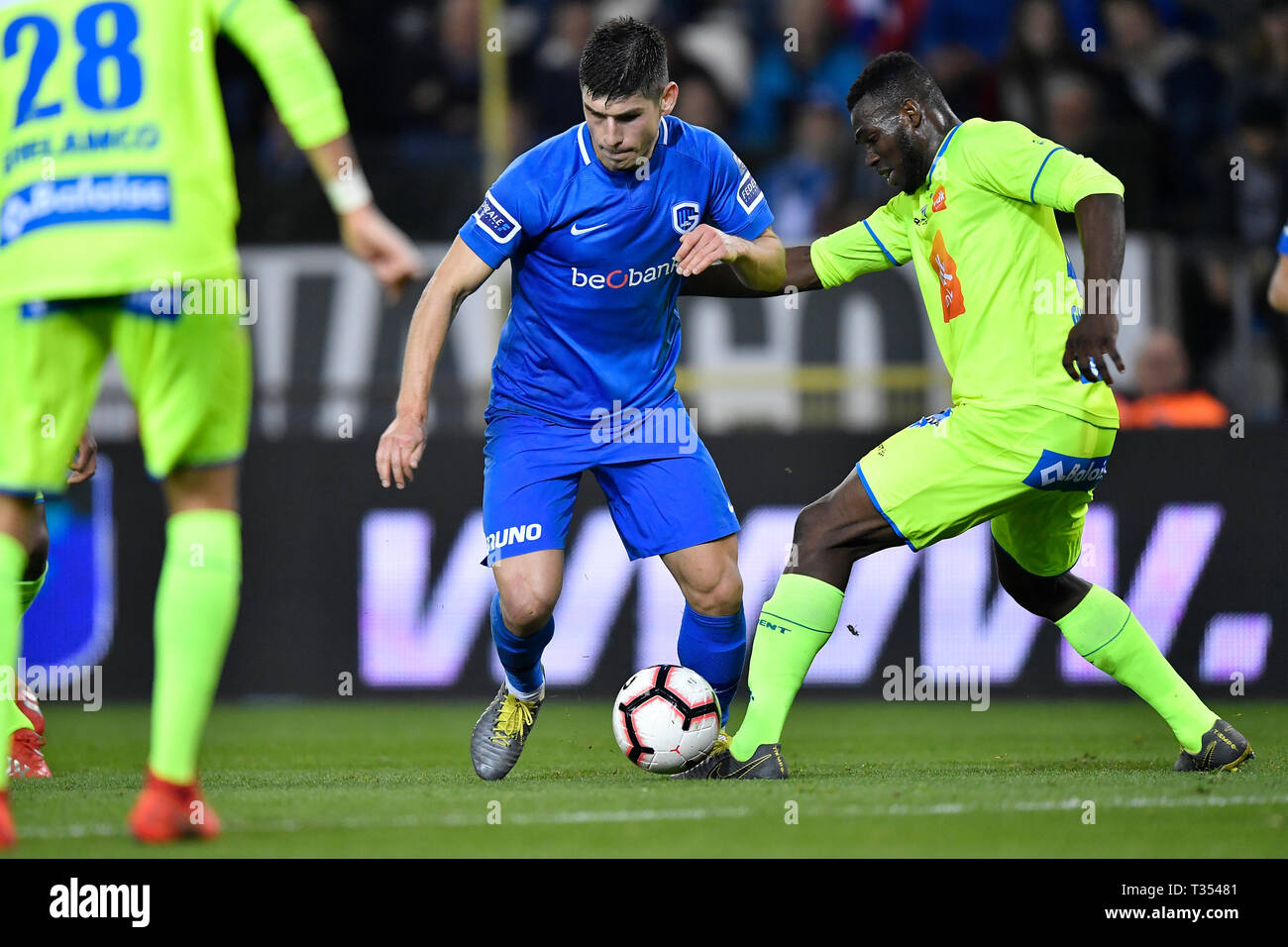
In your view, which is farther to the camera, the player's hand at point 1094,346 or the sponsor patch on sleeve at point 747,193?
the sponsor patch on sleeve at point 747,193

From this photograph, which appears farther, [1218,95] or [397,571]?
[1218,95]

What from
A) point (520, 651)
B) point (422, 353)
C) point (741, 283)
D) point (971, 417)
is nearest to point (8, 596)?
point (422, 353)

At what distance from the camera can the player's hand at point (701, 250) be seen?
494 cm

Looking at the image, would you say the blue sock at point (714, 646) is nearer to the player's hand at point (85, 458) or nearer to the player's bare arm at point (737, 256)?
the player's bare arm at point (737, 256)

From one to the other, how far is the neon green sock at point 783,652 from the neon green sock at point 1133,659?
890mm

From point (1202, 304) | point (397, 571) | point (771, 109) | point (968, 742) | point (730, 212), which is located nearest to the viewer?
point (730, 212)

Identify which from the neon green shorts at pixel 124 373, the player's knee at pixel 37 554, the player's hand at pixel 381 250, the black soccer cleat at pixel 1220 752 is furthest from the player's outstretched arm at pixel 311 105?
the black soccer cleat at pixel 1220 752

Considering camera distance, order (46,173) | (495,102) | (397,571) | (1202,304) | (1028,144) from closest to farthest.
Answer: (46,173)
(1028,144)
(397,571)
(1202,304)
(495,102)

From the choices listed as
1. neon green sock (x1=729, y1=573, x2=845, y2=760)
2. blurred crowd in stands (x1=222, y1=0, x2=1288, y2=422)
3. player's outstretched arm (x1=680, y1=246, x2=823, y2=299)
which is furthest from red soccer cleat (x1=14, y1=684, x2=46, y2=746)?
blurred crowd in stands (x1=222, y1=0, x2=1288, y2=422)

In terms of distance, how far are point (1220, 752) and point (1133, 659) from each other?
0.39 meters

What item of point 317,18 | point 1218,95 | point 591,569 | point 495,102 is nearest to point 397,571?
point 591,569

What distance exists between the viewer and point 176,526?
12.3 ft

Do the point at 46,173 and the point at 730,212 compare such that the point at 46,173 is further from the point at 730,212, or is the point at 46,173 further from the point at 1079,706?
the point at 1079,706

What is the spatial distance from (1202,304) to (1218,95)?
2118 millimetres
